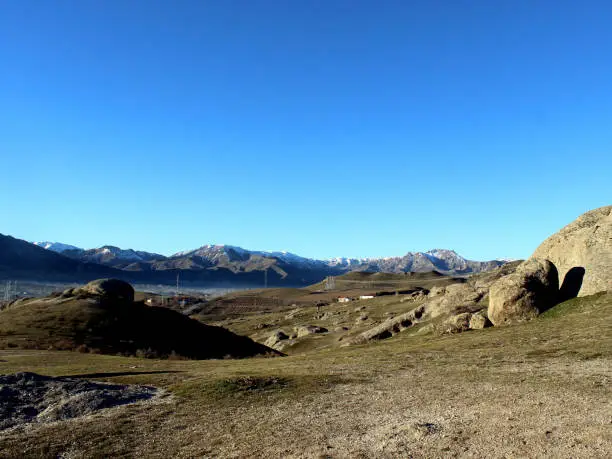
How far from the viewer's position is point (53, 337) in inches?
2122

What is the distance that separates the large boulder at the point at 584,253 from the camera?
40.2 meters

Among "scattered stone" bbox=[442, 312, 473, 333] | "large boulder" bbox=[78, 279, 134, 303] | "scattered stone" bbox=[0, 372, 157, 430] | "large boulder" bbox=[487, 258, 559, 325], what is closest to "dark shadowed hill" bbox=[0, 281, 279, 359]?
"large boulder" bbox=[78, 279, 134, 303]

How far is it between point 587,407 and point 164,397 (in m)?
18.1

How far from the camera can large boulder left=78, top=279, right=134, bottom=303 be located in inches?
2955

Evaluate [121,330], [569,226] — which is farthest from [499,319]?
[121,330]

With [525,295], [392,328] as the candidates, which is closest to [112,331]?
[392,328]

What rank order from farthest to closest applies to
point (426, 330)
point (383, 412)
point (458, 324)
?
point (426, 330) < point (458, 324) < point (383, 412)

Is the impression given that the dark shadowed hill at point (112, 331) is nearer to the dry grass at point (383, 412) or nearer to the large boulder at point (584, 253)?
the dry grass at point (383, 412)

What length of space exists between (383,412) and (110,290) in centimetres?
6946

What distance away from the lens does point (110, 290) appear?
78.1m

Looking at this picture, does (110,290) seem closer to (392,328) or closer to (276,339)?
(276,339)

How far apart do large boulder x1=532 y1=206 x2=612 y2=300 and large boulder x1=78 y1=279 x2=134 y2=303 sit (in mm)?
60359

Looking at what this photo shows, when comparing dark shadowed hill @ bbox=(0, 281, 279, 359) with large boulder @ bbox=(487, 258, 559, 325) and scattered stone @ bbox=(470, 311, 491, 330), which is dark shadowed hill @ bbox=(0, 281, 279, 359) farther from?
large boulder @ bbox=(487, 258, 559, 325)

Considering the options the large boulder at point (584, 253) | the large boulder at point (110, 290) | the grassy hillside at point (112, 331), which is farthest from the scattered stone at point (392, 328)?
the large boulder at point (110, 290)
